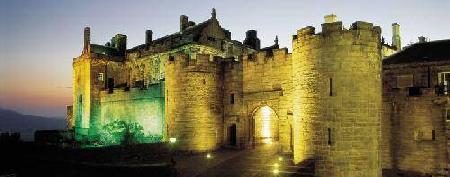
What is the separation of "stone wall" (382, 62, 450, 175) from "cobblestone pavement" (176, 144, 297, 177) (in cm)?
491

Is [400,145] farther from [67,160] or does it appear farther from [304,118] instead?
[67,160]

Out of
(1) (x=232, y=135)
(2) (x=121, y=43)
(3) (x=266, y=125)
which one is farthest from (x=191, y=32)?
(1) (x=232, y=135)

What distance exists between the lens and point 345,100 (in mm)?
15289

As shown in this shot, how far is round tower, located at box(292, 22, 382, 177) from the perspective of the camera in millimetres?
15227

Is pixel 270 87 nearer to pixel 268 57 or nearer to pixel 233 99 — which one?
pixel 268 57

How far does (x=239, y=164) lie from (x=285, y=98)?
4.51 meters

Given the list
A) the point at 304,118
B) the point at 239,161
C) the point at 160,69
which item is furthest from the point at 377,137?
the point at 160,69

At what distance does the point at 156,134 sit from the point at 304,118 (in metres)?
14.8

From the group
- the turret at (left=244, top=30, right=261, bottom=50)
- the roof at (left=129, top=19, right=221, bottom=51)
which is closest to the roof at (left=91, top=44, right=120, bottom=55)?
the roof at (left=129, top=19, right=221, bottom=51)

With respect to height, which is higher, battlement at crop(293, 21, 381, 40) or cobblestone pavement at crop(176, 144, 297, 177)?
battlement at crop(293, 21, 381, 40)

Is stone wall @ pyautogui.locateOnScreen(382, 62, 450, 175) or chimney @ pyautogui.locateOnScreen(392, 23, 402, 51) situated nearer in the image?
stone wall @ pyautogui.locateOnScreen(382, 62, 450, 175)

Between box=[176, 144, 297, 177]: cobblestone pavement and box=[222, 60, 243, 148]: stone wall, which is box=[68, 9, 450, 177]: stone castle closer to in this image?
box=[222, 60, 243, 148]: stone wall

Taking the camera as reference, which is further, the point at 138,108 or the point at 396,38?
the point at 396,38

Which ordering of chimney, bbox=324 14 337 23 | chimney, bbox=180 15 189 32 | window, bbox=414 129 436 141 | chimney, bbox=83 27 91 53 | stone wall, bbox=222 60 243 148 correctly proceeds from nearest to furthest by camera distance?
chimney, bbox=324 14 337 23, window, bbox=414 129 436 141, stone wall, bbox=222 60 243 148, chimney, bbox=83 27 91 53, chimney, bbox=180 15 189 32
